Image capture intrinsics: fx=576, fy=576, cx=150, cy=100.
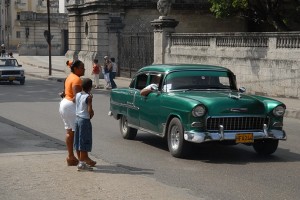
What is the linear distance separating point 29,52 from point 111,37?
43846 mm

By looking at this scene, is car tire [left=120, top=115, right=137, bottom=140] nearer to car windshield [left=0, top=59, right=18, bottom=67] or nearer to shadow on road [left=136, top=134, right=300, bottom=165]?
shadow on road [left=136, top=134, right=300, bottom=165]

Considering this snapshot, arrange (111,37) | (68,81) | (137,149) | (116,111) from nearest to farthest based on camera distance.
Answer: (68,81), (137,149), (116,111), (111,37)

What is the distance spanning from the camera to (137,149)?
37.0ft

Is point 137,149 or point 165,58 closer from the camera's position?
point 137,149

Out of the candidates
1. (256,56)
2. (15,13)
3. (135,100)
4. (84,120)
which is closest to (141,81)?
(135,100)

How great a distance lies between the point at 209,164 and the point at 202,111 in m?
0.90

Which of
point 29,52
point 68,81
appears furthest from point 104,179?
point 29,52

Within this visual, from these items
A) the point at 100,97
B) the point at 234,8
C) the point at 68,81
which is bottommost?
the point at 100,97

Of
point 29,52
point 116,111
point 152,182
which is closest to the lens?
point 152,182

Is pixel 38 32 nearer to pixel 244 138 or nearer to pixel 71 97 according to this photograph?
pixel 71 97

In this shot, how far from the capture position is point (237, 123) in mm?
9969

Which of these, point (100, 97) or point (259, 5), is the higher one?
point (259, 5)

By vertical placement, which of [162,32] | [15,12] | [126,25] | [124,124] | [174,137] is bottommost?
[124,124]

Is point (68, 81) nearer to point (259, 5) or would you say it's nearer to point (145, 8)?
point (259, 5)
